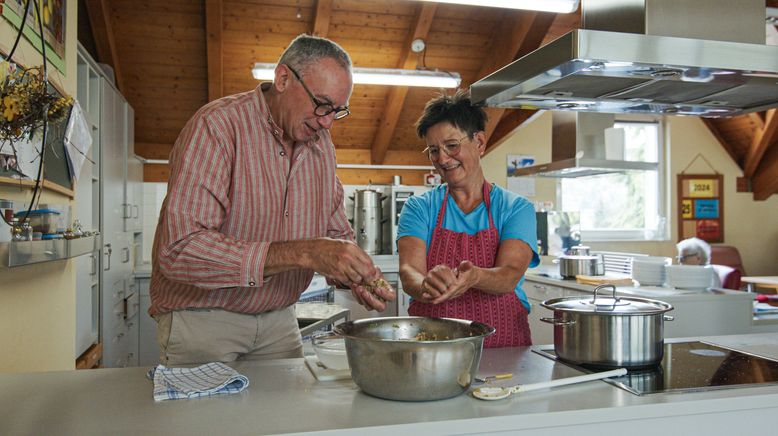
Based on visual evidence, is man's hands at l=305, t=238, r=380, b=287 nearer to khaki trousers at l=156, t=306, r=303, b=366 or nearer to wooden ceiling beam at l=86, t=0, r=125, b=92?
khaki trousers at l=156, t=306, r=303, b=366

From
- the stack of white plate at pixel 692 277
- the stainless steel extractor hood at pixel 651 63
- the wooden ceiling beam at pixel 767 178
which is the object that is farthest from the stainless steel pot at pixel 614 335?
the wooden ceiling beam at pixel 767 178

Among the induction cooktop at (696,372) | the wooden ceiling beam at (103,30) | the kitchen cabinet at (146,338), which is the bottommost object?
the kitchen cabinet at (146,338)

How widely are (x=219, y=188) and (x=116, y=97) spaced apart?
3.76 m

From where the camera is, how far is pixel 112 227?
15.2 feet

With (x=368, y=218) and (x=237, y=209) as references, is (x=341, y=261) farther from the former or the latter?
(x=368, y=218)

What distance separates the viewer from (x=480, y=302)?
2.15 m

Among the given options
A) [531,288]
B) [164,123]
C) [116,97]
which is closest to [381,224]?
[531,288]

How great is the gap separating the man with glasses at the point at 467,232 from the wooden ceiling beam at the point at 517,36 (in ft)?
12.3

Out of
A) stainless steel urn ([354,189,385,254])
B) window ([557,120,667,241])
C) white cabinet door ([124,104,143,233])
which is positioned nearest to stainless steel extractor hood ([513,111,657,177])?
stainless steel urn ([354,189,385,254])

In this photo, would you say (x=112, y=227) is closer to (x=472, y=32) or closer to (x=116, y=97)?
(x=116, y=97)

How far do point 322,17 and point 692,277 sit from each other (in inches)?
158

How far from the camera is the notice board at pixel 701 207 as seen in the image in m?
8.21

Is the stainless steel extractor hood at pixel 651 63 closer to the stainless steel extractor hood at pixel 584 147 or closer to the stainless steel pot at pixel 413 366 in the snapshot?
the stainless steel pot at pixel 413 366

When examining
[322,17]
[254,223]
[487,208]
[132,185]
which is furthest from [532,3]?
[132,185]
